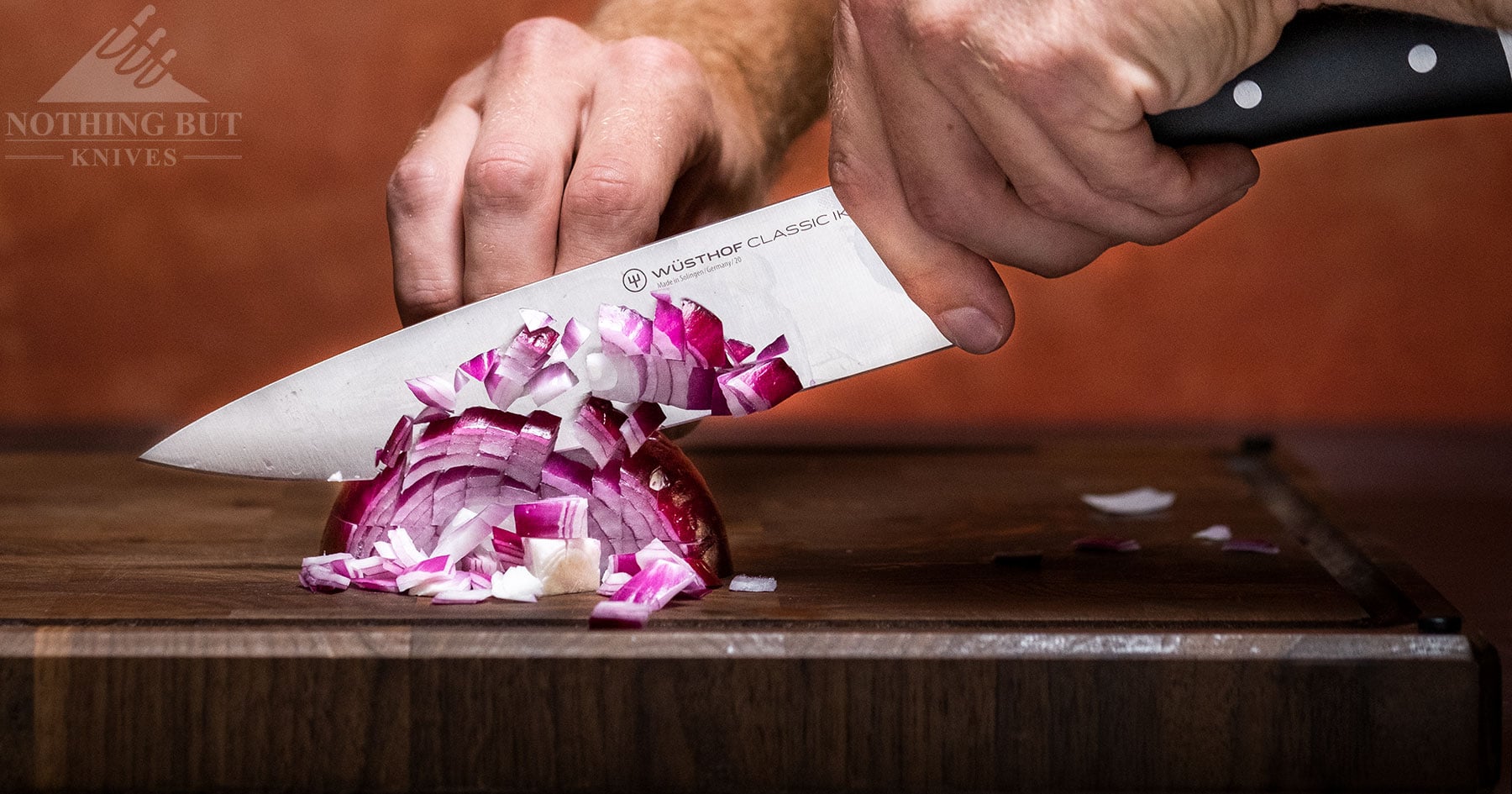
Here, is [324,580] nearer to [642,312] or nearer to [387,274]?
[642,312]

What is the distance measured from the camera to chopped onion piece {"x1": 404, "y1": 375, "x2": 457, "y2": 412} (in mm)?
1188

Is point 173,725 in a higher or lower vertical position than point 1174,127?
lower

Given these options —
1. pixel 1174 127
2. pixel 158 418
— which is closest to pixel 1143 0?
pixel 1174 127

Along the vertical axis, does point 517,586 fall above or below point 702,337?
below

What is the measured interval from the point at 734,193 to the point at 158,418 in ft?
5.58

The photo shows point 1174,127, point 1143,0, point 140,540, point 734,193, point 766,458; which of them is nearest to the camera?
point 1143,0

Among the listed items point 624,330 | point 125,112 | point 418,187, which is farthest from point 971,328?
point 125,112

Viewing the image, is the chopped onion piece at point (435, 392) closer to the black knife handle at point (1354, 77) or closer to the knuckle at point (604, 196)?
the knuckle at point (604, 196)

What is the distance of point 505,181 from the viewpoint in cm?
122

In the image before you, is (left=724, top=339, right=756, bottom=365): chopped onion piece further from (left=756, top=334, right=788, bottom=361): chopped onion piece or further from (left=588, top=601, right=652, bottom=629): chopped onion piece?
(left=588, top=601, right=652, bottom=629): chopped onion piece

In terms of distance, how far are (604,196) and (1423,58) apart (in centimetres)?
63

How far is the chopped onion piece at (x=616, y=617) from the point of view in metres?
0.97

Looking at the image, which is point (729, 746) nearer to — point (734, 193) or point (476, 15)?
point (734, 193)

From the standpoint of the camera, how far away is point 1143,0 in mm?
911
